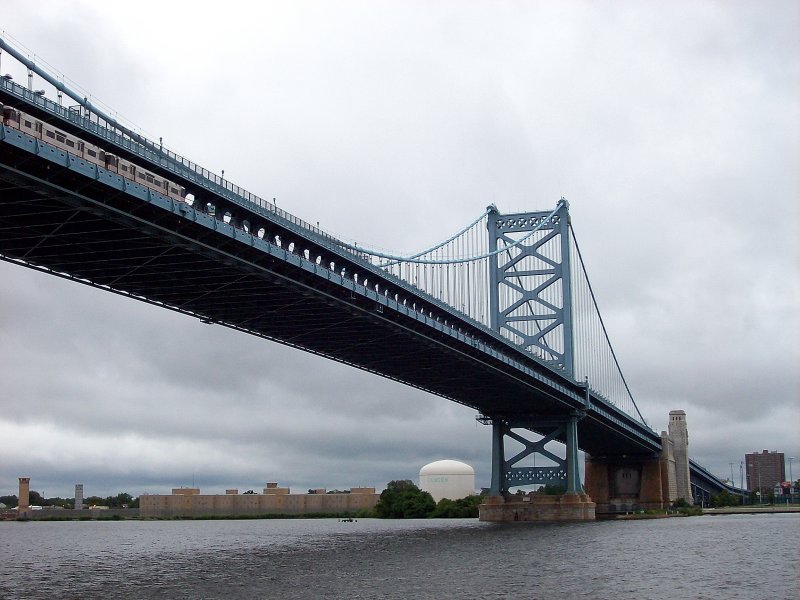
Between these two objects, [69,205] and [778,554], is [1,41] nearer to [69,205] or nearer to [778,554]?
[69,205]

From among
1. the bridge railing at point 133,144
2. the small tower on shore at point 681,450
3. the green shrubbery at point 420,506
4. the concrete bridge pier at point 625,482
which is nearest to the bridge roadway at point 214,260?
the bridge railing at point 133,144

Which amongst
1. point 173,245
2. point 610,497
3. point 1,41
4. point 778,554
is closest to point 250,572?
point 173,245

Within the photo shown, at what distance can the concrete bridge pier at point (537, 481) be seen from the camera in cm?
9056

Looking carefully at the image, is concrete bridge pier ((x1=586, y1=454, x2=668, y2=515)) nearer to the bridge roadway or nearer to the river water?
the bridge roadway

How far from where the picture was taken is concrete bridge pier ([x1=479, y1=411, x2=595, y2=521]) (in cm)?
9056

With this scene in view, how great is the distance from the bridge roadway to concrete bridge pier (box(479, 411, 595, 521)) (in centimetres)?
1641

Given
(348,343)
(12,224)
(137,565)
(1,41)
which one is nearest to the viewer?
(1,41)

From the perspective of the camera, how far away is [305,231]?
48.8 m

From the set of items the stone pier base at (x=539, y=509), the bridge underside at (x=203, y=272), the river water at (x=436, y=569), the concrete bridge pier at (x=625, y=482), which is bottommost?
the river water at (x=436, y=569)

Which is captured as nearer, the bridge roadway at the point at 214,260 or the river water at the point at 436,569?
the river water at the point at 436,569

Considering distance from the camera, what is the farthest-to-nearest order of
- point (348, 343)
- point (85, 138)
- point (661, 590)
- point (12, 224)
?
point (348, 343)
point (12, 224)
point (85, 138)
point (661, 590)

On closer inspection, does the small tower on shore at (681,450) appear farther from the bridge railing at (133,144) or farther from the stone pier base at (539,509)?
the bridge railing at (133,144)

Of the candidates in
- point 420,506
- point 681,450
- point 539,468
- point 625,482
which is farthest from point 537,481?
point 681,450

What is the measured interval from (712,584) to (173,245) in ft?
76.9
